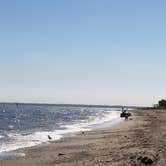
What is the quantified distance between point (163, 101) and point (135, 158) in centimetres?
13634

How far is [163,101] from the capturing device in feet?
497

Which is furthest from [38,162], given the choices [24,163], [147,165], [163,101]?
[163,101]

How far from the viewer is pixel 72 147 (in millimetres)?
27859

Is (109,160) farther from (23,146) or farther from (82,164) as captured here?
(23,146)

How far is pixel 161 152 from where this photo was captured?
745 inches

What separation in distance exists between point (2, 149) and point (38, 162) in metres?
6.94

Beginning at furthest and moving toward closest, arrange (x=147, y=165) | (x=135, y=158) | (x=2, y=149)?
(x=2, y=149)
(x=135, y=158)
(x=147, y=165)

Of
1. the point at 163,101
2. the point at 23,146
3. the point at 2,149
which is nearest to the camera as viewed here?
the point at 2,149

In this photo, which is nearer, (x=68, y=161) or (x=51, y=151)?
(x=68, y=161)

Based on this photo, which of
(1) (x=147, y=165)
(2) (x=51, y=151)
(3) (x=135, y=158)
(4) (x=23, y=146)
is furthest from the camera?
(4) (x=23, y=146)

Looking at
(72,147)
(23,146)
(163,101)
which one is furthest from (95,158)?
(163,101)

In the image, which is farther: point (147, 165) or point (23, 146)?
point (23, 146)

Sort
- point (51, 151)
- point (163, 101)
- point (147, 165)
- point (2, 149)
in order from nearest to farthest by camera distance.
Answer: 1. point (147, 165)
2. point (51, 151)
3. point (2, 149)
4. point (163, 101)

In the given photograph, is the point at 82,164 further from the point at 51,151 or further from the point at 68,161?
the point at 51,151
